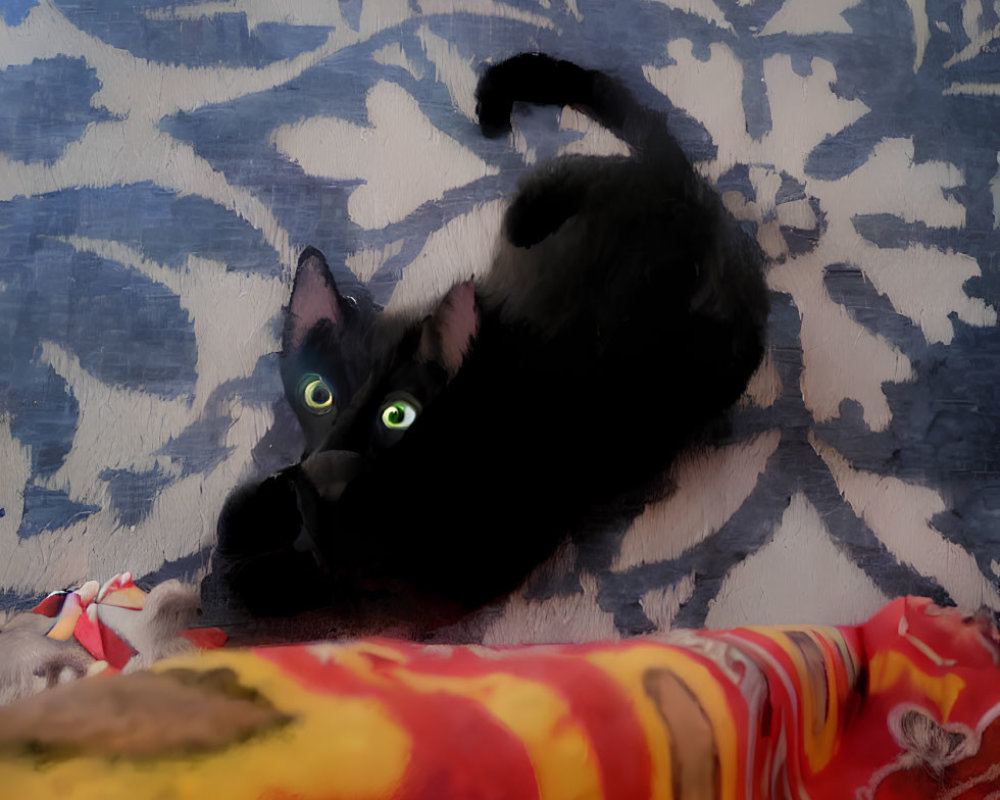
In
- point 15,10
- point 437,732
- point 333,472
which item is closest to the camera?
point 437,732

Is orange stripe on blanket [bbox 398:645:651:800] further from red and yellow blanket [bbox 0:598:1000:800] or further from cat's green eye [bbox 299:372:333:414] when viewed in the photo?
cat's green eye [bbox 299:372:333:414]

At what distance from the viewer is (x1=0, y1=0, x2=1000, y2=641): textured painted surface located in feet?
1.75

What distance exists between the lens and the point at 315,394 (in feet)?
1.73

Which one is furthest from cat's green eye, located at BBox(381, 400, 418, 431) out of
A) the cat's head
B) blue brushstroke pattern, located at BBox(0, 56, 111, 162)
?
blue brushstroke pattern, located at BBox(0, 56, 111, 162)

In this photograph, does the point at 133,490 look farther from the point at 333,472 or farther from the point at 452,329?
the point at 452,329

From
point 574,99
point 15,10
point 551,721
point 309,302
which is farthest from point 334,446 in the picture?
point 15,10

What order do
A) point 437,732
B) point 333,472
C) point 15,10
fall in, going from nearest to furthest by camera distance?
point 437,732 → point 333,472 → point 15,10

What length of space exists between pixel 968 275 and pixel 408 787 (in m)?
0.63

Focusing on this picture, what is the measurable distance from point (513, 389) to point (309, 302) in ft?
0.59

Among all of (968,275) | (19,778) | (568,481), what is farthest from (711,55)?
(19,778)

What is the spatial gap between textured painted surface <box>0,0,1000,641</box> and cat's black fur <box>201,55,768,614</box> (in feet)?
0.09

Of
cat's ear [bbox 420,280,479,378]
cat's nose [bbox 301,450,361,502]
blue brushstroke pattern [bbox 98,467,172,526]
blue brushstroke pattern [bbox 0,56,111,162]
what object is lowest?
blue brushstroke pattern [bbox 98,467,172,526]

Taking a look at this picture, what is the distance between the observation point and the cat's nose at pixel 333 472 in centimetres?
50

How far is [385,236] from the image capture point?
59 cm
